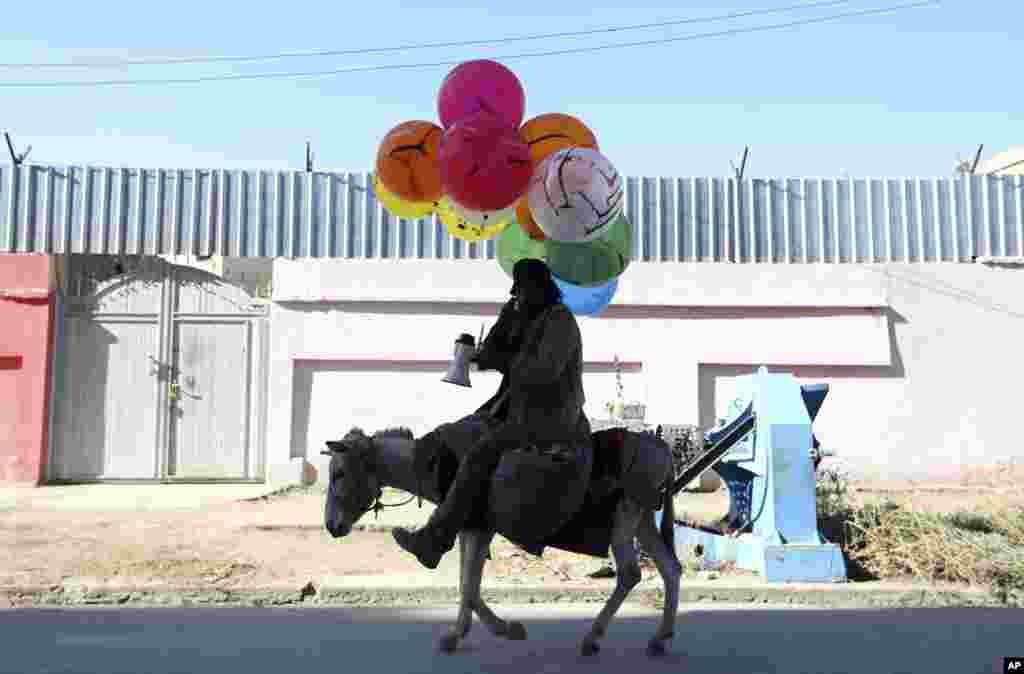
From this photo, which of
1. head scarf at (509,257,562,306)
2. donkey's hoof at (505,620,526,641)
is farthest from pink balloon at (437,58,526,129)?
donkey's hoof at (505,620,526,641)

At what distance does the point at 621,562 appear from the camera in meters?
5.09

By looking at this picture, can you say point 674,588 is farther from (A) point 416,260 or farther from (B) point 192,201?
(B) point 192,201

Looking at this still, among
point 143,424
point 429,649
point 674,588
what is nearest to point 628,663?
point 674,588

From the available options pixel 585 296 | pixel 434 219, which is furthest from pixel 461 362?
pixel 434 219

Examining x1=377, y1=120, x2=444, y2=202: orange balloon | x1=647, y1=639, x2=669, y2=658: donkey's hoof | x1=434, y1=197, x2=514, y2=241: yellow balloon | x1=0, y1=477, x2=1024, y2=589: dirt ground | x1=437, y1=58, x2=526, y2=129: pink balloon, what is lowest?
x1=0, y1=477, x2=1024, y2=589: dirt ground

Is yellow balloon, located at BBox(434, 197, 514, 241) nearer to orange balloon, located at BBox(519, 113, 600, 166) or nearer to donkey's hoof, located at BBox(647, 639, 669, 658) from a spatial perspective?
orange balloon, located at BBox(519, 113, 600, 166)

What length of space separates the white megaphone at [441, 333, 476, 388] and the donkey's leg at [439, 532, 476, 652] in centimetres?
85

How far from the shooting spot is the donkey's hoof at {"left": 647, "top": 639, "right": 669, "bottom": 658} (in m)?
5.07

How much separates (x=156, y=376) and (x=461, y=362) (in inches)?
415

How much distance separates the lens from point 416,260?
14.3m

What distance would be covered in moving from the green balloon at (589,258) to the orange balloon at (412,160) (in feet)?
2.77

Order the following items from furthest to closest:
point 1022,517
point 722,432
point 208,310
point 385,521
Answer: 1. point 208,310
2. point 385,521
3. point 1022,517
4. point 722,432

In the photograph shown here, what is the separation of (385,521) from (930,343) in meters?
8.82

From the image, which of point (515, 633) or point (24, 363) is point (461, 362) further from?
point (24, 363)
